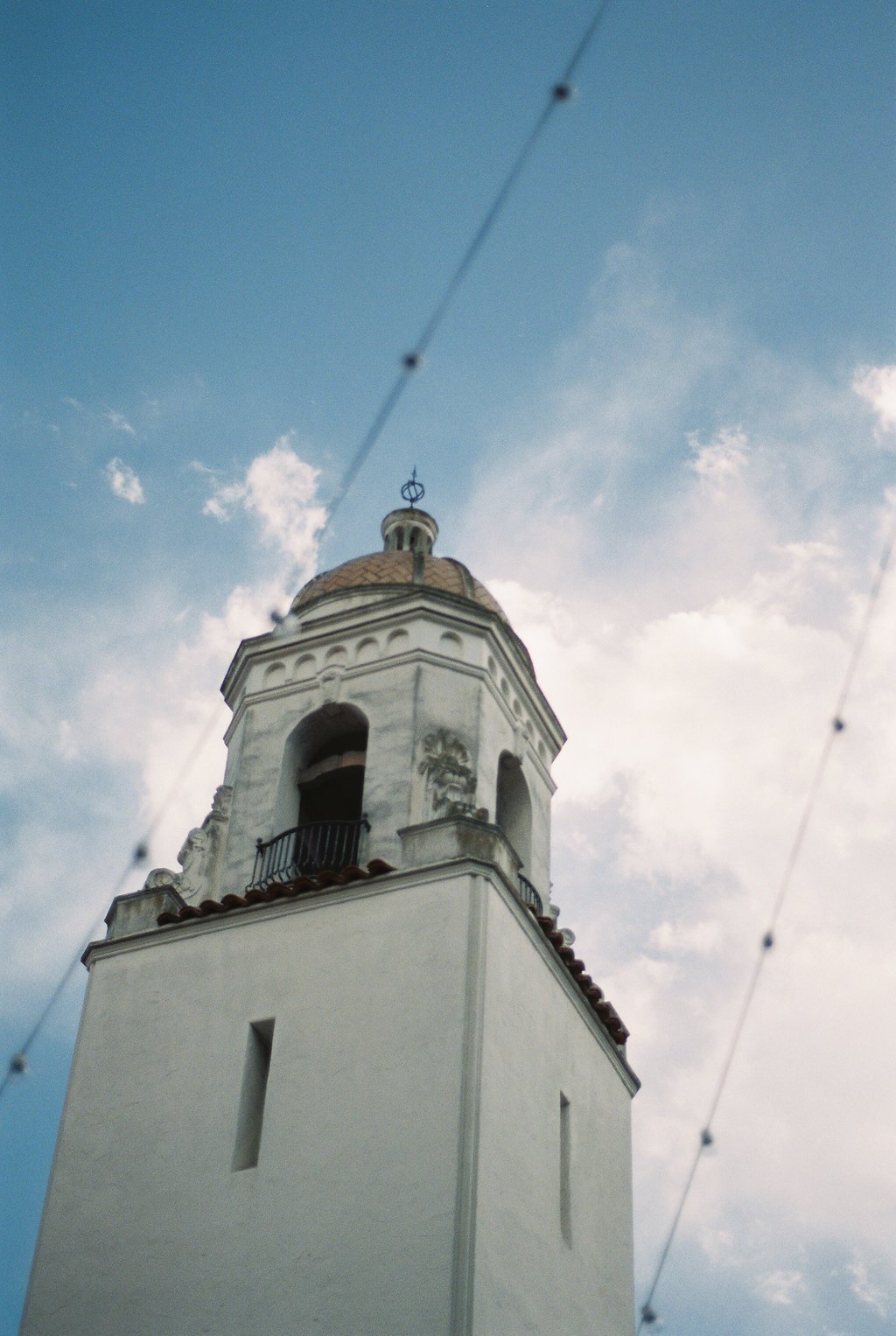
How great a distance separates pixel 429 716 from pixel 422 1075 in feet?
15.7

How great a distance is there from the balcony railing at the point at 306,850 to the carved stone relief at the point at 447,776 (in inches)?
30.3

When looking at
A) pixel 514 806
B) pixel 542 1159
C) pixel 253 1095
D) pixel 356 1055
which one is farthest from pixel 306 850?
pixel 542 1159

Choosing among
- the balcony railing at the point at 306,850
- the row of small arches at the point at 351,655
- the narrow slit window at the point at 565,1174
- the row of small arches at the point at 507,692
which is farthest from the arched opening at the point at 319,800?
the narrow slit window at the point at 565,1174

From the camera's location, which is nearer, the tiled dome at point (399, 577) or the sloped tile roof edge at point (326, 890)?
the sloped tile roof edge at point (326, 890)

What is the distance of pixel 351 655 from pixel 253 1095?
5.64 meters

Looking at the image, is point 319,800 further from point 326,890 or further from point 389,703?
point 326,890

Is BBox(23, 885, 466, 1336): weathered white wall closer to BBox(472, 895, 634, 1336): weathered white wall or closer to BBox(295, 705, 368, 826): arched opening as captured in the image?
BBox(472, 895, 634, 1336): weathered white wall

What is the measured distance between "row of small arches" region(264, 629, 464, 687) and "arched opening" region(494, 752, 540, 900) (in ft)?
4.69

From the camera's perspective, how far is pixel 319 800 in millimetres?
18047

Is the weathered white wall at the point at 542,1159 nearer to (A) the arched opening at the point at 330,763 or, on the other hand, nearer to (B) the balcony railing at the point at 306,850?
(B) the balcony railing at the point at 306,850

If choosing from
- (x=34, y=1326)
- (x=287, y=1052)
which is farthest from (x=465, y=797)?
(x=34, y=1326)

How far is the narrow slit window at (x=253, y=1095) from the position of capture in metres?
13.9

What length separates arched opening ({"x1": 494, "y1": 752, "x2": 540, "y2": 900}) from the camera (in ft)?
59.6

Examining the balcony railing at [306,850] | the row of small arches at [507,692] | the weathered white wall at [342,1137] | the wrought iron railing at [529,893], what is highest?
the row of small arches at [507,692]
